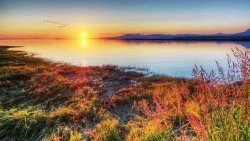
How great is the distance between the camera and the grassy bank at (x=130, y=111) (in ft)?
14.7

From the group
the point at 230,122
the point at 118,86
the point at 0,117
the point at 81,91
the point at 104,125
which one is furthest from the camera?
the point at 118,86

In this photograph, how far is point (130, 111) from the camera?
10.2 meters

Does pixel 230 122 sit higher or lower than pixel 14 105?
higher

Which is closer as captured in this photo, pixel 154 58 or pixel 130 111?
pixel 130 111

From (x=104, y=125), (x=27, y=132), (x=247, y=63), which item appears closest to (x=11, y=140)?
(x=27, y=132)

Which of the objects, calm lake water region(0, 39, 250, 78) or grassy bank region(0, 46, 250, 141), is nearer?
grassy bank region(0, 46, 250, 141)

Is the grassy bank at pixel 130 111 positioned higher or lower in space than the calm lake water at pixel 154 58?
higher

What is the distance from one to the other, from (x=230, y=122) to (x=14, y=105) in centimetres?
945

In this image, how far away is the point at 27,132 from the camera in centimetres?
833

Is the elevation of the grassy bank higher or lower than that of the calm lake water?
higher

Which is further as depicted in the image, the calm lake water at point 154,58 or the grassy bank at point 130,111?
the calm lake water at point 154,58

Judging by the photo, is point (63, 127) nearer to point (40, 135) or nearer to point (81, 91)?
point (40, 135)

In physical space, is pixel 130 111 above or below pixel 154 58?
above

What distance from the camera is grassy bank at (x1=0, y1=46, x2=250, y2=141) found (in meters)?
4.47
